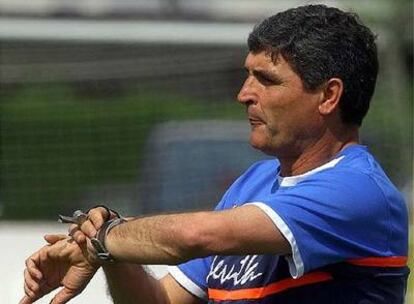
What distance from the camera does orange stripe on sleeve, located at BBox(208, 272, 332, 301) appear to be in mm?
3145

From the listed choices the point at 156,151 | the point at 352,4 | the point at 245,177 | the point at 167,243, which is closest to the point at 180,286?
the point at 245,177

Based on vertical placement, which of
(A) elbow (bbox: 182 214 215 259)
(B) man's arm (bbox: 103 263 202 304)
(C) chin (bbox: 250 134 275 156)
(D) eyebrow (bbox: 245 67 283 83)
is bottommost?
(B) man's arm (bbox: 103 263 202 304)

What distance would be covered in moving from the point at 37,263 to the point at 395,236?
872mm

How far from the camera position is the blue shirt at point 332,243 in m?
3.04

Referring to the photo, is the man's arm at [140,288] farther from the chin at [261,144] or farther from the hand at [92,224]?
the chin at [261,144]

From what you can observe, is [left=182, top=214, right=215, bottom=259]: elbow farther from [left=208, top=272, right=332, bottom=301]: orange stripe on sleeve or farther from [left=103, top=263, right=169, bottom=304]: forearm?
[left=103, top=263, right=169, bottom=304]: forearm

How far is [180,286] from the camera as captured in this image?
3678 millimetres

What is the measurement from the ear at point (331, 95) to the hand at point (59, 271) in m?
0.66

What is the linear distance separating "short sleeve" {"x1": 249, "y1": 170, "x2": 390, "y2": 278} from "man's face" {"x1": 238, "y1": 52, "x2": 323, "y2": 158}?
0.12 m

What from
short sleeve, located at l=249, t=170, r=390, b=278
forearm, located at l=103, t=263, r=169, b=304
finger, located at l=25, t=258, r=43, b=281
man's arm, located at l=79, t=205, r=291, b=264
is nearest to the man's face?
short sleeve, located at l=249, t=170, r=390, b=278

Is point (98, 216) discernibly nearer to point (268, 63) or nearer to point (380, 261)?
point (268, 63)

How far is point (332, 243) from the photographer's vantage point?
3.07m

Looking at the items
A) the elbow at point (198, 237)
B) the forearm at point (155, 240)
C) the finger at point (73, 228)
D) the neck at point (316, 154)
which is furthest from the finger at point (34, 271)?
the neck at point (316, 154)

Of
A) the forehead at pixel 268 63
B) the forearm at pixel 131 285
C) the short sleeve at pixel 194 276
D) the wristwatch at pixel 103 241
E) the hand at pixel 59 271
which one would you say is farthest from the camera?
the short sleeve at pixel 194 276
